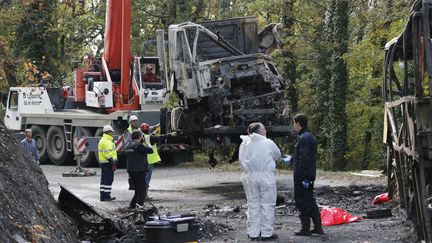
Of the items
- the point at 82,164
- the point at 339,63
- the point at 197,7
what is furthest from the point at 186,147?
the point at 197,7

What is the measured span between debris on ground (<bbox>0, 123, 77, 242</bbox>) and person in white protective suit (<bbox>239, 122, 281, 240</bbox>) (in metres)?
2.45

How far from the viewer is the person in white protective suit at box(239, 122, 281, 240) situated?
35.9ft

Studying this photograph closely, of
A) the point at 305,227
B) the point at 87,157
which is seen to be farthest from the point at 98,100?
the point at 305,227

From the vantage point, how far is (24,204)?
885cm

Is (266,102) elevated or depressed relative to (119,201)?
elevated

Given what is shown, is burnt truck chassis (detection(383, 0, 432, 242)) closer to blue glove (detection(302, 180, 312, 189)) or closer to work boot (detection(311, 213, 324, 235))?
work boot (detection(311, 213, 324, 235))

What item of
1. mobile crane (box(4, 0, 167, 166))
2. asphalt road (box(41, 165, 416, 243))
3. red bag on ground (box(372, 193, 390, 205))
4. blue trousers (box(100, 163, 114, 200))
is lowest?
asphalt road (box(41, 165, 416, 243))

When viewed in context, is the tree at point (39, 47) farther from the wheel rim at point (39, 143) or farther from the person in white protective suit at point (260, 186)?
the person in white protective suit at point (260, 186)

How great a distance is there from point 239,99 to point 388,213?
573 centimetres

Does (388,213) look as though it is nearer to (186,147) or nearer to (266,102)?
(266,102)

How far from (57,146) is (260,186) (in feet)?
56.0

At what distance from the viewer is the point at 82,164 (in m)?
25.2

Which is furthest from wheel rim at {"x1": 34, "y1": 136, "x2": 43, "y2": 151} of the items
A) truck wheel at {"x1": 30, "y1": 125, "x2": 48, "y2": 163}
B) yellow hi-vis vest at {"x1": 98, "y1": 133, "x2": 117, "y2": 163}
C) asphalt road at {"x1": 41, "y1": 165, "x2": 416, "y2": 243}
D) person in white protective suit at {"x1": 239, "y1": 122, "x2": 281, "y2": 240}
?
person in white protective suit at {"x1": 239, "y1": 122, "x2": 281, "y2": 240}

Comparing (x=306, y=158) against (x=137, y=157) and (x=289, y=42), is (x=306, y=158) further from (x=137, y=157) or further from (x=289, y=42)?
(x=289, y=42)
